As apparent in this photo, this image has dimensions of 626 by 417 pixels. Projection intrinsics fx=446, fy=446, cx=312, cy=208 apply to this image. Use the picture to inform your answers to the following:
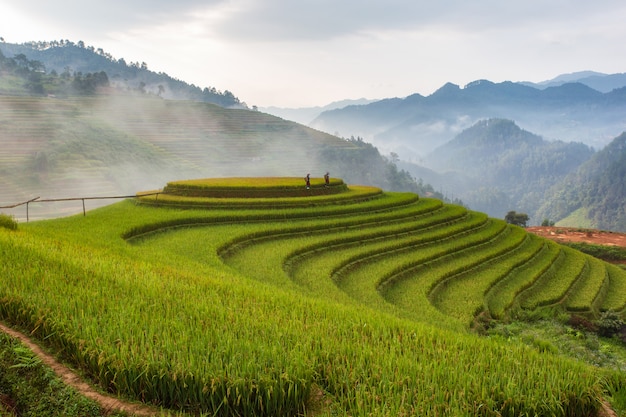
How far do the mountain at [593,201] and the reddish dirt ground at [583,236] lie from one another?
75.3m

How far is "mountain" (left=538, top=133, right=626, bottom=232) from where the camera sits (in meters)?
111

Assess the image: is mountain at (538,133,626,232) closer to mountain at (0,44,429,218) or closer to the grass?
mountain at (0,44,429,218)

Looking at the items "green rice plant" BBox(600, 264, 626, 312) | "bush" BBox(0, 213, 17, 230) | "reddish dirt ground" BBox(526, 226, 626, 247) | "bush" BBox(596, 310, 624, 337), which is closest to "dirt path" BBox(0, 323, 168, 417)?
"bush" BBox(0, 213, 17, 230)

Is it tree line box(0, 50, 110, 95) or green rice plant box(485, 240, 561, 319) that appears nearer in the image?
green rice plant box(485, 240, 561, 319)

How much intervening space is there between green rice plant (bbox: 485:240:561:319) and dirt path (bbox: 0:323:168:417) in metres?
12.0

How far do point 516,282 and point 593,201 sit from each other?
4966 inches

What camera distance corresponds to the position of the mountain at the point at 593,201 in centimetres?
11088

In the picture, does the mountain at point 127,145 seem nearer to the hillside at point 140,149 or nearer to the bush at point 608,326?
the hillside at point 140,149

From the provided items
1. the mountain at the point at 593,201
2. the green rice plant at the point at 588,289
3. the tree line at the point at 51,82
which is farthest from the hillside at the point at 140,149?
the green rice plant at the point at 588,289

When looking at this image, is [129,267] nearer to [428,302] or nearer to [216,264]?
[216,264]

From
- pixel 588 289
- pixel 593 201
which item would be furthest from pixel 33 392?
pixel 593 201

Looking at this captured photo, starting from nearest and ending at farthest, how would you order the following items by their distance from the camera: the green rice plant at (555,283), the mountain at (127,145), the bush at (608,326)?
the bush at (608,326)
the green rice plant at (555,283)
the mountain at (127,145)

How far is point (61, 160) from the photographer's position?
68938 millimetres

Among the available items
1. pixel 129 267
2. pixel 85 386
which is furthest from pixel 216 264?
pixel 85 386
